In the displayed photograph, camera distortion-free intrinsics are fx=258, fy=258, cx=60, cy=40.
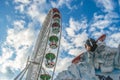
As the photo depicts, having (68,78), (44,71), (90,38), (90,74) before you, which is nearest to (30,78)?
(44,71)

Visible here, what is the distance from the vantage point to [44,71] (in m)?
26.3

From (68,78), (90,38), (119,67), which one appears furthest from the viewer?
(90,38)

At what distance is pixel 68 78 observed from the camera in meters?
25.0

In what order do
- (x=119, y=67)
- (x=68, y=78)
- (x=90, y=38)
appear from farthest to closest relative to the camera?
(x=90, y=38), (x=119, y=67), (x=68, y=78)

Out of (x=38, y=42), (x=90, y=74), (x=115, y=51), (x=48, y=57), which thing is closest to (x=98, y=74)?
(x=90, y=74)

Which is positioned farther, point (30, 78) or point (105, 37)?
point (105, 37)

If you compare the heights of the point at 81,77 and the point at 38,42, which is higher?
the point at 38,42

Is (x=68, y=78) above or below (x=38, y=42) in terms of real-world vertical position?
below

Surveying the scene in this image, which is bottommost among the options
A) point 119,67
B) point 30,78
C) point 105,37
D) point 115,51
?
point 30,78

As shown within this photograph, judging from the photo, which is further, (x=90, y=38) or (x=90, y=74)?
(x=90, y=38)

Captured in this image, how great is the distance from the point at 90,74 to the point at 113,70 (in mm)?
2514

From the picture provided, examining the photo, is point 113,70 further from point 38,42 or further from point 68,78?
point 38,42

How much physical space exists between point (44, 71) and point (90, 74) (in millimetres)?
4666

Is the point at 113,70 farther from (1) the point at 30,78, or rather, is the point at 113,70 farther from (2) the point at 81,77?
(1) the point at 30,78
